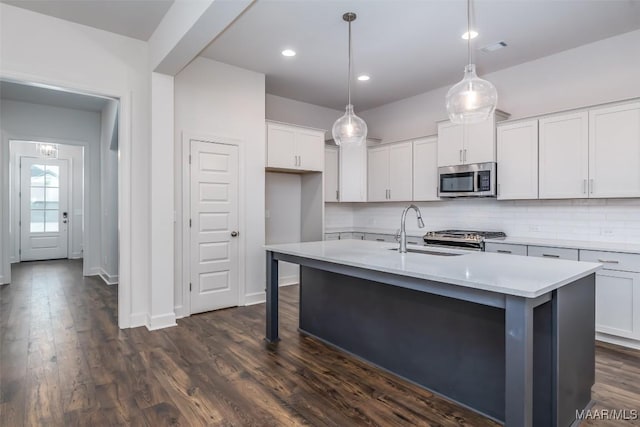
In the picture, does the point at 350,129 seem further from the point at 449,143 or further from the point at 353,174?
the point at 353,174

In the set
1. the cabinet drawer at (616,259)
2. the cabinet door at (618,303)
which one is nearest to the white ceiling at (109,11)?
the cabinet drawer at (616,259)

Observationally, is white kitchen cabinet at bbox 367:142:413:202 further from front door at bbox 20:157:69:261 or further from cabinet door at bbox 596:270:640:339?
front door at bbox 20:157:69:261

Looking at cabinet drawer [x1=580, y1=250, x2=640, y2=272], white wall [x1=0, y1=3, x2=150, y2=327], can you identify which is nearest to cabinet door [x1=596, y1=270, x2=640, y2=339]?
cabinet drawer [x1=580, y1=250, x2=640, y2=272]

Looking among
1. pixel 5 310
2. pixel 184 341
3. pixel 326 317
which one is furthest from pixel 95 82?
pixel 326 317

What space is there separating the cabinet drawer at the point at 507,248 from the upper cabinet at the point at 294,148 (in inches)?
99.8

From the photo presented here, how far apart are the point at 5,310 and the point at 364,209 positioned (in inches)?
203

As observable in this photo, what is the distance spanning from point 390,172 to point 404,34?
7.60 feet

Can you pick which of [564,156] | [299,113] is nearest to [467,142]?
[564,156]

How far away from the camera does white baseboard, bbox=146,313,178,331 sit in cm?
371

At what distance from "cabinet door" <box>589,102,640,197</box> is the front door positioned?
32.6 ft

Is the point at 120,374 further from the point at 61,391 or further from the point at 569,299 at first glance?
the point at 569,299

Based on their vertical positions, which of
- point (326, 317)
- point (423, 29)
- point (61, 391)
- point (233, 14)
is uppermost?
Answer: point (423, 29)

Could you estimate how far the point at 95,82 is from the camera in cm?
358

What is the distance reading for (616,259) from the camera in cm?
326
